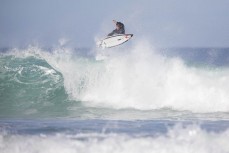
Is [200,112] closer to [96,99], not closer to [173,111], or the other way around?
[173,111]

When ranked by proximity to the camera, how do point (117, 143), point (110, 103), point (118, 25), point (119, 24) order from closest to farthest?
point (117, 143)
point (110, 103)
point (119, 24)
point (118, 25)

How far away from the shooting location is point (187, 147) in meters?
9.62

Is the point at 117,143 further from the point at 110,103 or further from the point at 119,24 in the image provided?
the point at 119,24

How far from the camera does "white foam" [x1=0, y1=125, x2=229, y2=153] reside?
9.48 metres

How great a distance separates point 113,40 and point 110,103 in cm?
313

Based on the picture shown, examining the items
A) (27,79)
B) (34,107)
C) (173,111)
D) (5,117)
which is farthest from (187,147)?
(27,79)

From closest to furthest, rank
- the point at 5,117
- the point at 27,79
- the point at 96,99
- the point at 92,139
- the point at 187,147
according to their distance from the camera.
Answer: the point at 187,147 < the point at 92,139 < the point at 5,117 < the point at 96,99 < the point at 27,79

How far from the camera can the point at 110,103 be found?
17.8 meters

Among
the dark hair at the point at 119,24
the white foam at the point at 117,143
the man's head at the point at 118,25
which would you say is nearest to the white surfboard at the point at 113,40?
the man's head at the point at 118,25

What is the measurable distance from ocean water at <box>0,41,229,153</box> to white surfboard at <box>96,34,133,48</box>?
1.05m

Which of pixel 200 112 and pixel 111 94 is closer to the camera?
pixel 200 112

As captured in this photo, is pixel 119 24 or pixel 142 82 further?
pixel 142 82

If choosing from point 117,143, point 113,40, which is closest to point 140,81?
point 113,40

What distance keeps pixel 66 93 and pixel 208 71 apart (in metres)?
7.27
